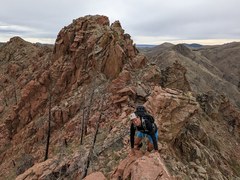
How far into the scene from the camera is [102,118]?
80.8ft

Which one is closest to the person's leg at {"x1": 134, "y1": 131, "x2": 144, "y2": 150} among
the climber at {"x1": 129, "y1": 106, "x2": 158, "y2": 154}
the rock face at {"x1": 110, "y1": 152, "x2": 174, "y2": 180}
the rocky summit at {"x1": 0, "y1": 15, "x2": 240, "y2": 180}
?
the climber at {"x1": 129, "y1": 106, "x2": 158, "y2": 154}

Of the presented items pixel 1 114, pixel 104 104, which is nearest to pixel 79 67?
pixel 104 104

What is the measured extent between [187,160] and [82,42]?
1962 cm

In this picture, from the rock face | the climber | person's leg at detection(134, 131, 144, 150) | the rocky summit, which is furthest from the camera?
the rocky summit

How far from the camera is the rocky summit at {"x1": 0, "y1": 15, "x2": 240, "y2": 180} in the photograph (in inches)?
713

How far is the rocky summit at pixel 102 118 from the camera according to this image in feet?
59.4

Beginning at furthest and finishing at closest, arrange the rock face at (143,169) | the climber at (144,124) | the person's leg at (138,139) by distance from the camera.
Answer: the person's leg at (138,139)
the climber at (144,124)
the rock face at (143,169)

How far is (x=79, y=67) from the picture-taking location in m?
32.3

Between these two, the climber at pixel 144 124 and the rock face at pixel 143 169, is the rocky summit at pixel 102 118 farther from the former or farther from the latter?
the climber at pixel 144 124

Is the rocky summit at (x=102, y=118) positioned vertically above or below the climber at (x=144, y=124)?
below

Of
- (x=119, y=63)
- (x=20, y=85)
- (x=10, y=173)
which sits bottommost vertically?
(x=10, y=173)

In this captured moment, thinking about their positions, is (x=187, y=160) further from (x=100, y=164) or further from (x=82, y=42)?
(x=82, y=42)

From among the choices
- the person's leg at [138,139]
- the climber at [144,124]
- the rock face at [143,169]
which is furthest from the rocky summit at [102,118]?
the climber at [144,124]

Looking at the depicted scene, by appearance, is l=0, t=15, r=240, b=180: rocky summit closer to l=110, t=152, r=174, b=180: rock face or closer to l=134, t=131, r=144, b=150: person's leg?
l=110, t=152, r=174, b=180: rock face
